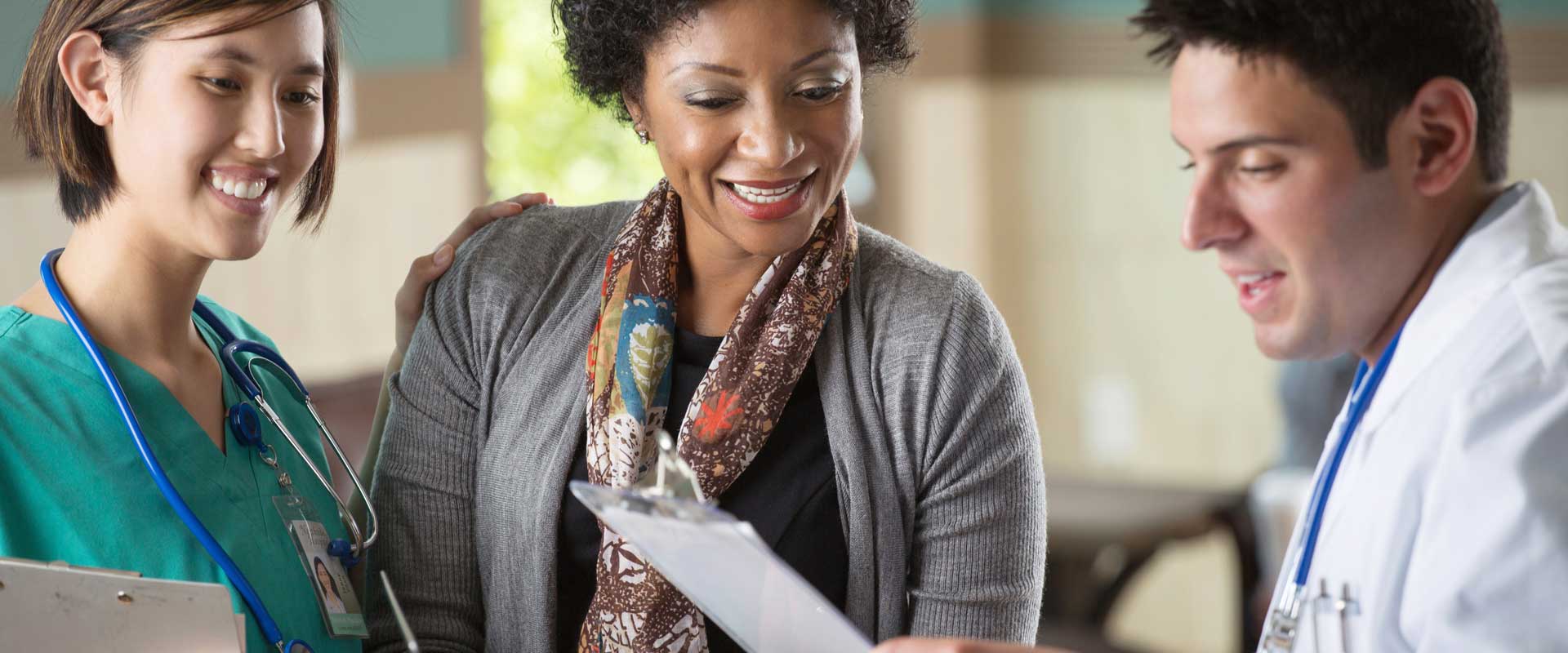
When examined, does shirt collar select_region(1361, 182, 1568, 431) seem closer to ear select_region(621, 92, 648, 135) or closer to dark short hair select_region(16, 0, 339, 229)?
ear select_region(621, 92, 648, 135)

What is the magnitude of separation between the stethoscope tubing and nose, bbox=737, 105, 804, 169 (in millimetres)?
655

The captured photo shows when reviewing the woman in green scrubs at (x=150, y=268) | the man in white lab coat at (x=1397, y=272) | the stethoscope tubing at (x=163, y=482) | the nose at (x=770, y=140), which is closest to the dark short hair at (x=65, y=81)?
the woman in green scrubs at (x=150, y=268)

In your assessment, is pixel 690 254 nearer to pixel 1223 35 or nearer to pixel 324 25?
pixel 324 25

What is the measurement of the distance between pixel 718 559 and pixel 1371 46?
0.70m

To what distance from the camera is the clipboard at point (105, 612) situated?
120cm

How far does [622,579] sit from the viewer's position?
1.63m

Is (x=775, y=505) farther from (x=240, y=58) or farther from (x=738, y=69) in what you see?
(x=240, y=58)

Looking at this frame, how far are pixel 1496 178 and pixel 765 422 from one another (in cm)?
77

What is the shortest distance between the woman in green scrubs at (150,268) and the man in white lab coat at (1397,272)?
71 cm

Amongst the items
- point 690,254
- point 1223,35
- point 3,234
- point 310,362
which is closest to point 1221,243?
point 1223,35

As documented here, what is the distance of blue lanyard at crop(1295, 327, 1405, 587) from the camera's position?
→ 1392mm

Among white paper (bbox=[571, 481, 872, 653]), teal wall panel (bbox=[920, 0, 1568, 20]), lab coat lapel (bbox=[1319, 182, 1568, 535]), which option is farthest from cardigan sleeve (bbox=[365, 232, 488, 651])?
teal wall panel (bbox=[920, 0, 1568, 20])

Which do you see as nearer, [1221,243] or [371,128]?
[1221,243]

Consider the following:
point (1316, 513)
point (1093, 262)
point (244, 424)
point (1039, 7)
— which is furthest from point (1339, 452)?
point (1039, 7)
